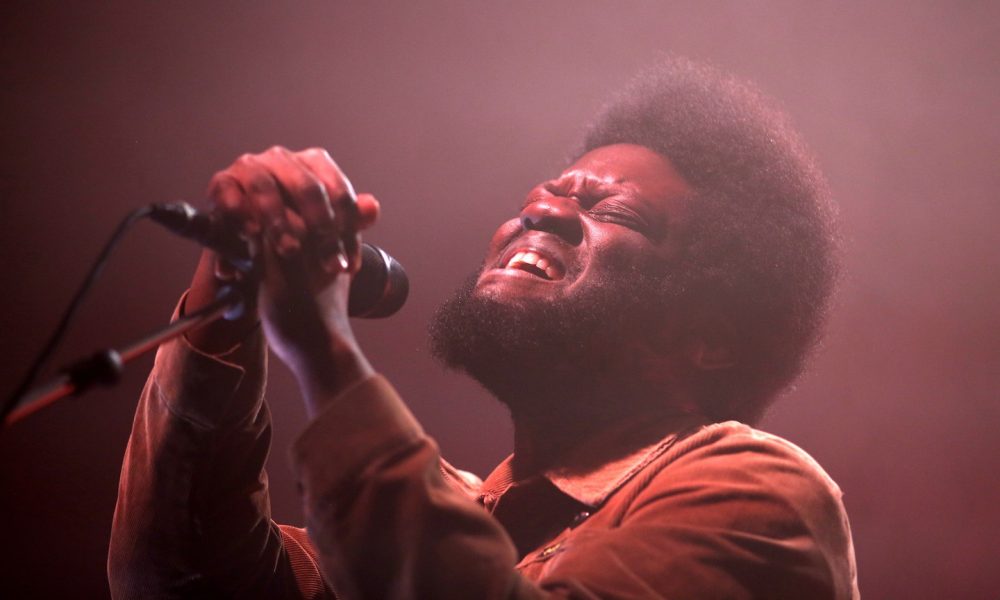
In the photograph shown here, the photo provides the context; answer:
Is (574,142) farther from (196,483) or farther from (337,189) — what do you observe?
(337,189)

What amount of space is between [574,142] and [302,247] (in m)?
2.21

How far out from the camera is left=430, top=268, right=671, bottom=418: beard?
1.92 m

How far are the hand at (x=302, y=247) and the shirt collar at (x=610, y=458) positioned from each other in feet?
2.11

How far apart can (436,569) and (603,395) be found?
37.0 inches

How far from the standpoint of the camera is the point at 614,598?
Result: 1175 mm

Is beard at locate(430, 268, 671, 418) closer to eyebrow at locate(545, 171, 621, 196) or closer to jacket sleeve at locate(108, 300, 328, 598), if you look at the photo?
eyebrow at locate(545, 171, 621, 196)

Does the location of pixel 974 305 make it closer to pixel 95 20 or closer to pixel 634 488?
pixel 634 488

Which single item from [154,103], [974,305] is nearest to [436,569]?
[154,103]

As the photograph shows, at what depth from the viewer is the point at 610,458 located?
5.58 feet

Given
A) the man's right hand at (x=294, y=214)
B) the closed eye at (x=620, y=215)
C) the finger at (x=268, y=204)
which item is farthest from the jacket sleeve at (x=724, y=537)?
the closed eye at (x=620, y=215)

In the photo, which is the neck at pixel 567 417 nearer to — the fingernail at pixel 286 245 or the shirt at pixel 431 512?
the shirt at pixel 431 512

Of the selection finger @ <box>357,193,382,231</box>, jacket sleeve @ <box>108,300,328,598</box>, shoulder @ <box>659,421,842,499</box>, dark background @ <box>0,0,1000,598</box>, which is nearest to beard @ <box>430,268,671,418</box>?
shoulder @ <box>659,421,842,499</box>

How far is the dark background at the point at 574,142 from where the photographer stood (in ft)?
Result: 9.56

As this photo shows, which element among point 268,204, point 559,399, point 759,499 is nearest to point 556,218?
point 559,399
